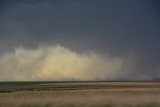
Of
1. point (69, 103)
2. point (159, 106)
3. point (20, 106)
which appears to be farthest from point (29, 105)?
point (159, 106)

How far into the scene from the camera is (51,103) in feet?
125

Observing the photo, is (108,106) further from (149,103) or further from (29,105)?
(29,105)

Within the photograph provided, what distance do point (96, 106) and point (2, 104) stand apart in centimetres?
1015

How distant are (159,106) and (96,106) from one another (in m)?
5.86

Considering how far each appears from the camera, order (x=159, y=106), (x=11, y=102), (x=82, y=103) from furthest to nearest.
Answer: (x=11, y=102)
(x=82, y=103)
(x=159, y=106)

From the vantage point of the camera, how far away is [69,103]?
3738cm

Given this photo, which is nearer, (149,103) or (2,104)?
(149,103)

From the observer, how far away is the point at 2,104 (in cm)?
3850

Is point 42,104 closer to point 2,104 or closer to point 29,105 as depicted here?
point 29,105

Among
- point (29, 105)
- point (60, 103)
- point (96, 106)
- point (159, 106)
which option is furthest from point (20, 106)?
point (159, 106)

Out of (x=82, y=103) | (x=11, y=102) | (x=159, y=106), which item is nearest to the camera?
(x=159, y=106)

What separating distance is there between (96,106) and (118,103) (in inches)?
83.4

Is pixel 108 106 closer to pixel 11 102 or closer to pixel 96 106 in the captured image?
pixel 96 106

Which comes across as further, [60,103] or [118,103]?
[60,103]
